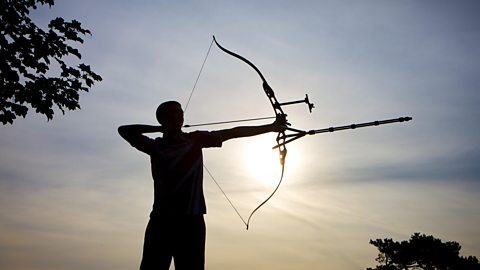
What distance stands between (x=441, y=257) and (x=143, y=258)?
44501 mm

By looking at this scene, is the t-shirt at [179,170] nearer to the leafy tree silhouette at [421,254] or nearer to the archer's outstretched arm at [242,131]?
the archer's outstretched arm at [242,131]

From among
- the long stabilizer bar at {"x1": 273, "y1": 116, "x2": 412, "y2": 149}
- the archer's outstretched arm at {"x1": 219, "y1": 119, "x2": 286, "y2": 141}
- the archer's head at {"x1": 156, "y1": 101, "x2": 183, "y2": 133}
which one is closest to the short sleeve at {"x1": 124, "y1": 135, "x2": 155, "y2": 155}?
the archer's head at {"x1": 156, "y1": 101, "x2": 183, "y2": 133}

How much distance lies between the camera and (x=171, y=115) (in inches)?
152

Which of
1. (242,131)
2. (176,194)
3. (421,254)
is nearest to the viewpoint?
(176,194)

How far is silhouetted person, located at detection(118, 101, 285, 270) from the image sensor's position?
11.6 feet

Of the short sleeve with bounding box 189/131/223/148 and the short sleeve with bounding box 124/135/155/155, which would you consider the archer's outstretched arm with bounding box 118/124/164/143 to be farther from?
the short sleeve with bounding box 189/131/223/148

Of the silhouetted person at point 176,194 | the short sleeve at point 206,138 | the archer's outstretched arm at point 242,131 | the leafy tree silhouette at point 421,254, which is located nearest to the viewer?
the silhouetted person at point 176,194

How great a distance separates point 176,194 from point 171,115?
0.68m

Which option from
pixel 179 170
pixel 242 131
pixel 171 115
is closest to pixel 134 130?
pixel 171 115

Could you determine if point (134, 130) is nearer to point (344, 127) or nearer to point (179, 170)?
point (179, 170)

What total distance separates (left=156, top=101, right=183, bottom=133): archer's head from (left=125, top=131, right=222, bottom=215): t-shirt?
3.8 inches

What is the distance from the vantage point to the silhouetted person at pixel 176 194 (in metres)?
3.52

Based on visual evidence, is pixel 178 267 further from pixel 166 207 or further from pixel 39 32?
pixel 39 32

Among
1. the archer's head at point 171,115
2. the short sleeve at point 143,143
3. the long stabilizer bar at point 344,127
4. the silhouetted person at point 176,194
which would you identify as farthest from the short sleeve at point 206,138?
the long stabilizer bar at point 344,127
